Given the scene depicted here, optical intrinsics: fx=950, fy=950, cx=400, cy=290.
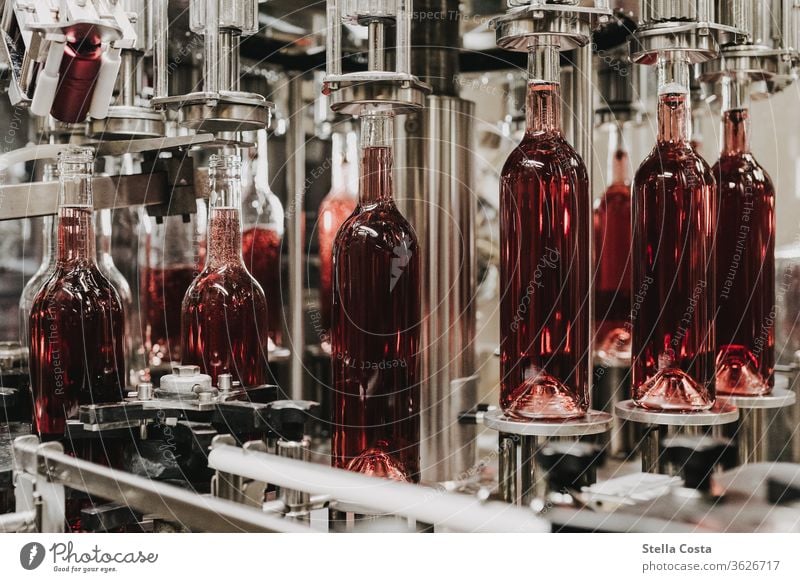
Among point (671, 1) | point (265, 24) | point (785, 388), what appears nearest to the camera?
point (671, 1)

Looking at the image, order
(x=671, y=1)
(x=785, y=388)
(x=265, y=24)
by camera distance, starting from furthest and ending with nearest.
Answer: (x=265, y=24) → (x=785, y=388) → (x=671, y=1)

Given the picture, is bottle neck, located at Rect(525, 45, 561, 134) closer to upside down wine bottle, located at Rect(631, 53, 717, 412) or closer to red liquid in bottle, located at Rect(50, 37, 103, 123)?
upside down wine bottle, located at Rect(631, 53, 717, 412)

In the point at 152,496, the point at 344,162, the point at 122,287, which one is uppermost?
the point at 344,162

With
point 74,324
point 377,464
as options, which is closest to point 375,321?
point 377,464

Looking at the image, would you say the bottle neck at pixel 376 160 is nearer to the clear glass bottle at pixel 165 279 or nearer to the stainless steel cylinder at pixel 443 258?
the stainless steel cylinder at pixel 443 258

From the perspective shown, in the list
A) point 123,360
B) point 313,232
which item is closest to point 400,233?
point 123,360

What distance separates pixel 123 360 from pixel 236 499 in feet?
0.38

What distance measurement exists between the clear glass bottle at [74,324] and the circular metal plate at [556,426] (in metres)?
0.22

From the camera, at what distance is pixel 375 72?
18.6 inches

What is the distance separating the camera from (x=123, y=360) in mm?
559

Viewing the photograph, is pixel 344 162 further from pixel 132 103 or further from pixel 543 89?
pixel 543 89

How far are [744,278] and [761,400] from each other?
0.07m

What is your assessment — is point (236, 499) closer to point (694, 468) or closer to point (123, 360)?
point (123, 360)

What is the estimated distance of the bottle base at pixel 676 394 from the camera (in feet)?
1.61
